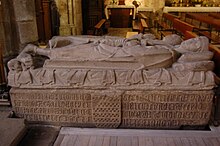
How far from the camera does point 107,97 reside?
9.50 feet

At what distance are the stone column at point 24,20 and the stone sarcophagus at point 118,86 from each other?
1.20 meters

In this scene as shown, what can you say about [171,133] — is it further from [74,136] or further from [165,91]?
[74,136]

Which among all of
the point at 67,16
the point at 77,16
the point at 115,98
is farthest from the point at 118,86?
the point at 77,16

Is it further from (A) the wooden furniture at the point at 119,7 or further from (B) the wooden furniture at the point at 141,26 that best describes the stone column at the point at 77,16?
(A) the wooden furniture at the point at 119,7

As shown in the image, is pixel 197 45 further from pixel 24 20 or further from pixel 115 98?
pixel 24 20

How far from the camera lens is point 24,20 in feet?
13.3

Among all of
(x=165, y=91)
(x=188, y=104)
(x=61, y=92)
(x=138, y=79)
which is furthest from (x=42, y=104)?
(x=188, y=104)

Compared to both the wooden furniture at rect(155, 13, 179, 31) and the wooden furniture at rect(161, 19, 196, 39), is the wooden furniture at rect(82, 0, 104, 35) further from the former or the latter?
the wooden furniture at rect(161, 19, 196, 39)

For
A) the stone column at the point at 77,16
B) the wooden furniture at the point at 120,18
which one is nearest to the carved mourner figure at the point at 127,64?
the stone column at the point at 77,16

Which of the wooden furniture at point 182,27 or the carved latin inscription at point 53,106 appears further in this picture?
the wooden furniture at point 182,27

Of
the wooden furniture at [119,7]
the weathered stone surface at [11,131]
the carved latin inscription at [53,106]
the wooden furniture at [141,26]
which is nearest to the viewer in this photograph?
the weathered stone surface at [11,131]

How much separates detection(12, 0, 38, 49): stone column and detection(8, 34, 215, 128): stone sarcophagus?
1204 mm

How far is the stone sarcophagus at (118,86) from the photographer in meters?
2.83

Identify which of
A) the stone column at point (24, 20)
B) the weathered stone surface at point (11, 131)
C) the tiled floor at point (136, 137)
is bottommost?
the tiled floor at point (136, 137)
